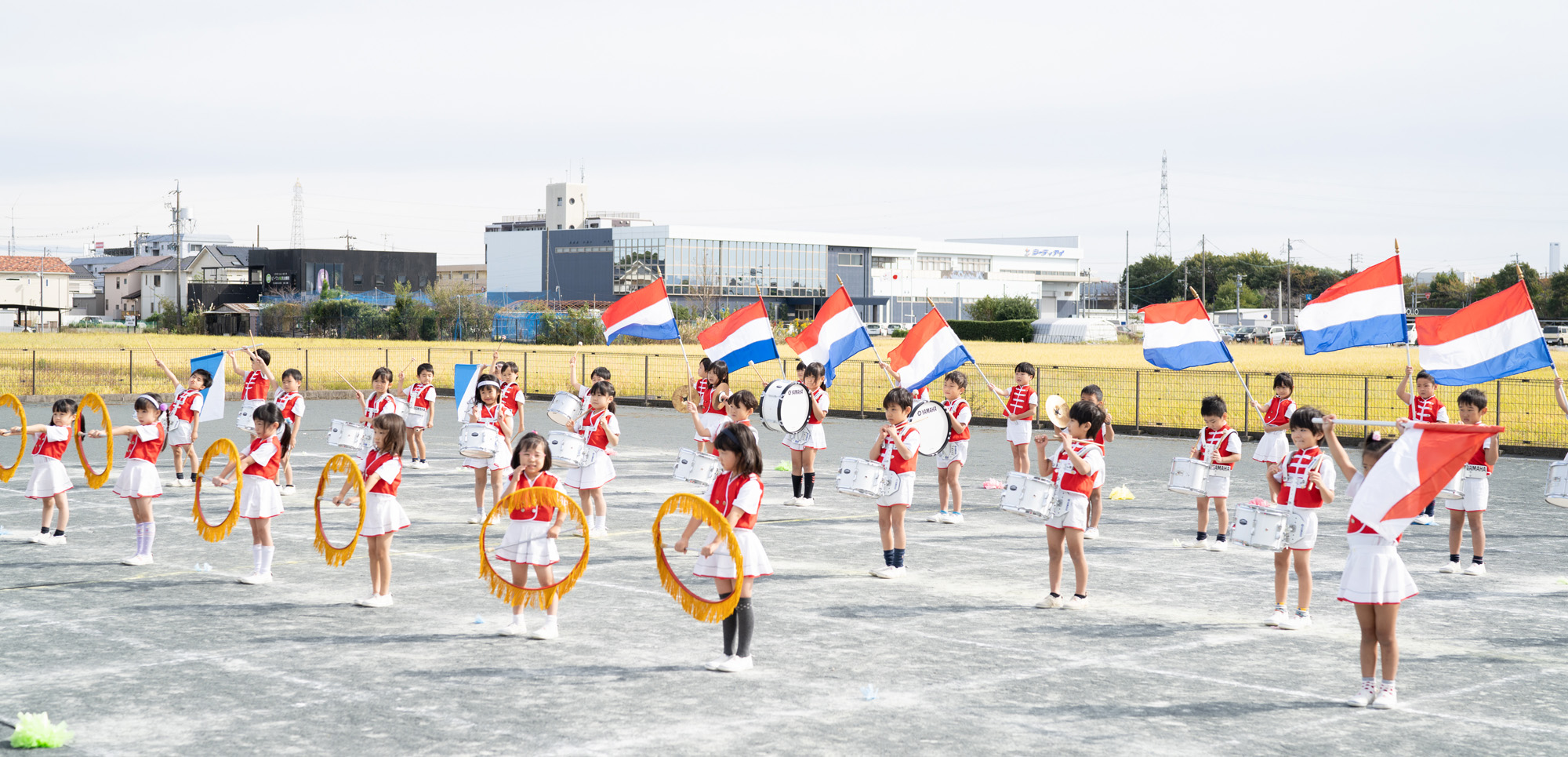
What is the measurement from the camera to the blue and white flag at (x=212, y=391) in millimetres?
15695

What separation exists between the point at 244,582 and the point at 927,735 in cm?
662

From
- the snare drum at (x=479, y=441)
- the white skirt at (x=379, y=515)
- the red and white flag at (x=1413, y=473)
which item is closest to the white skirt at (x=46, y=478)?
the snare drum at (x=479, y=441)

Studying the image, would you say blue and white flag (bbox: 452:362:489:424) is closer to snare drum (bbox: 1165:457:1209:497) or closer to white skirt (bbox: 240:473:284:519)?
white skirt (bbox: 240:473:284:519)

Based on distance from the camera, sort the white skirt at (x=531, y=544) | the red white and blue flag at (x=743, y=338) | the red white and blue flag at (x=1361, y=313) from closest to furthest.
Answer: the white skirt at (x=531, y=544)
the red white and blue flag at (x=1361, y=313)
the red white and blue flag at (x=743, y=338)

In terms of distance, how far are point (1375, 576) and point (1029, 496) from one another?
339cm

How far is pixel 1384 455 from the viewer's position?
7.27 m

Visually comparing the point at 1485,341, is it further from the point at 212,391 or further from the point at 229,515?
the point at 212,391

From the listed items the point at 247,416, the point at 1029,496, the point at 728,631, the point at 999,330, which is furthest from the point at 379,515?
the point at 999,330

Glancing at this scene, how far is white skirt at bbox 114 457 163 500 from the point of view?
1120 centimetres

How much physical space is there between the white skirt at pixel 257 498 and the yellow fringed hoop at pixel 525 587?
102 inches

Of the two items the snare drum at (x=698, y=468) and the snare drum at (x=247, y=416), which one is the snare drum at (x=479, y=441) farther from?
the snare drum at (x=247, y=416)

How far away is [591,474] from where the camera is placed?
1301cm

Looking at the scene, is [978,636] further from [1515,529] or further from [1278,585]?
[1515,529]

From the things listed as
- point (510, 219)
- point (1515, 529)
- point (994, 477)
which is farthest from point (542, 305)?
point (1515, 529)
